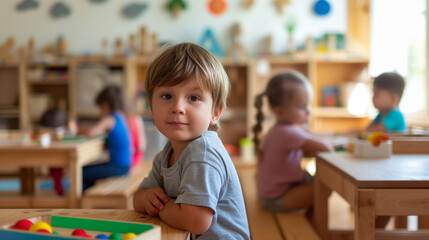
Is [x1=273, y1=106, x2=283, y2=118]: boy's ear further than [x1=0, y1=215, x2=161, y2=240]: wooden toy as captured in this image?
Yes

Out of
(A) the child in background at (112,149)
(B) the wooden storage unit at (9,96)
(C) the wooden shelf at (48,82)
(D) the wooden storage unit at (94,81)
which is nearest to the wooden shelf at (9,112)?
(B) the wooden storage unit at (9,96)

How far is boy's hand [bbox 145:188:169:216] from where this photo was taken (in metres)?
1.13

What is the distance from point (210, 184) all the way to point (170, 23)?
544cm

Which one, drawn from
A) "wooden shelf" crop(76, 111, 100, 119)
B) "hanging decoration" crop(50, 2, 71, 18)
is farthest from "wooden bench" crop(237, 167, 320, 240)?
"hanging decoration" crop(50, 2, 71, 18)

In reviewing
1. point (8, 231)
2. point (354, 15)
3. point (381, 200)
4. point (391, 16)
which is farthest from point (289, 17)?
point (8, 231)

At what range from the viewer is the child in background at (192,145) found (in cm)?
106

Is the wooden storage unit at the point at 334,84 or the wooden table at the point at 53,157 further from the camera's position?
the wooden storage unit at the point at 334,84

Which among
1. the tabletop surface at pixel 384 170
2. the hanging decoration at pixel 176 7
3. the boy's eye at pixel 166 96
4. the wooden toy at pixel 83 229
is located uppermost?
the hanging decoration at pixel 176 7

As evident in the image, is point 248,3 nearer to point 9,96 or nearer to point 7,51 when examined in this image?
point 7,51

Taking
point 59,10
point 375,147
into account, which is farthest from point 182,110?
point 59,10

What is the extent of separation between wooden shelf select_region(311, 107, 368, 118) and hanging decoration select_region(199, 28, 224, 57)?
1.56 metres

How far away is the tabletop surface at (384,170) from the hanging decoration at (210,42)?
14.6ft

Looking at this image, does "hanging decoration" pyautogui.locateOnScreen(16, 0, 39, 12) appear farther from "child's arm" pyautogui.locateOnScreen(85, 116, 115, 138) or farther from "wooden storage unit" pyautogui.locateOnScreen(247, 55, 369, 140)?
"child's arm" pyautogui.locateOnScreen(85, 116, 115, 138)

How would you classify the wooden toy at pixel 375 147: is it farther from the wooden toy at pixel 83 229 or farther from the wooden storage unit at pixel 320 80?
the wooden storage unit at pixel 320 80
